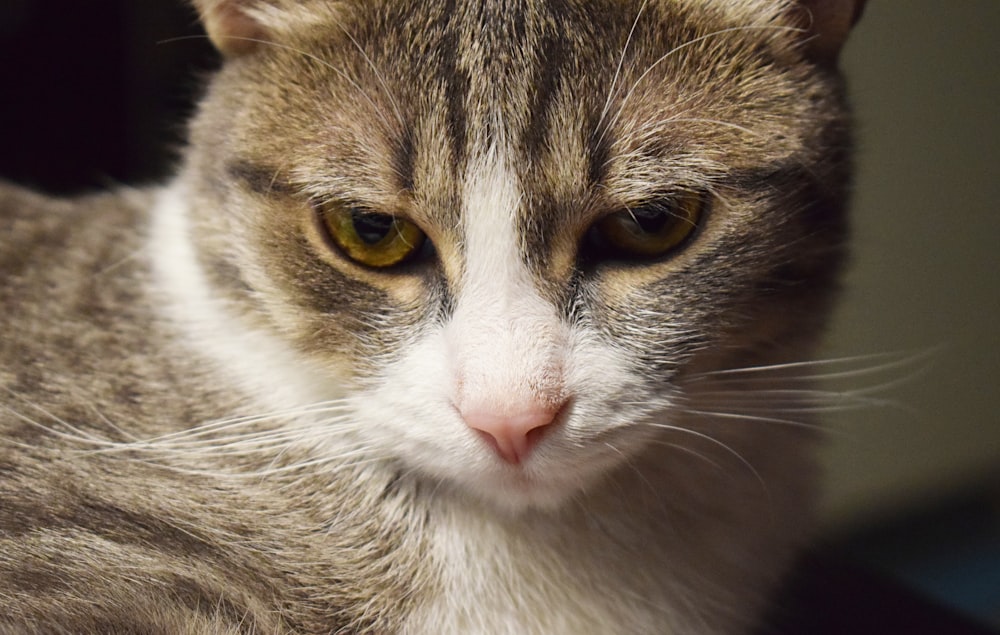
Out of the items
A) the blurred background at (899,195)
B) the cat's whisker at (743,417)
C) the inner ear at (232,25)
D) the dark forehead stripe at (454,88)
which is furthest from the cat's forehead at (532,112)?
the blurred background at (899,195)

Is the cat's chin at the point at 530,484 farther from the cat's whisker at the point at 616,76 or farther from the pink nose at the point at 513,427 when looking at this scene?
the cat's whisker at the point at 616,76

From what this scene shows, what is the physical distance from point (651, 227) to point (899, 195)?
1550mm

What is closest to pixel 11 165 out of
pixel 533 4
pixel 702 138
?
pixel 533 4

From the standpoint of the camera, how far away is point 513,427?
0.84 meters

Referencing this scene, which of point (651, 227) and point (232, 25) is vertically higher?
point (232, 25)

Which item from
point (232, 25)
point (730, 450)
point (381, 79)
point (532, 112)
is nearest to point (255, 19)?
point (232, 25)

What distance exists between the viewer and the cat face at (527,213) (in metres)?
A: 0.89

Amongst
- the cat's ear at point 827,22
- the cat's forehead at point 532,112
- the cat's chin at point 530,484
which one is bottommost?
the cat's chin at point 530,484

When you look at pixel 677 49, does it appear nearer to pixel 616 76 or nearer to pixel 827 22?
pixel 616 76

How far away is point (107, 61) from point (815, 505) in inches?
59.8

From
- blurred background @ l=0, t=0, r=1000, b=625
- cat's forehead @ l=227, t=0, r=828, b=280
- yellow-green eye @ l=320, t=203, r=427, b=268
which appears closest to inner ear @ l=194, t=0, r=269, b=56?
cat's forehead @ l=227, t=0, r=828, b=280

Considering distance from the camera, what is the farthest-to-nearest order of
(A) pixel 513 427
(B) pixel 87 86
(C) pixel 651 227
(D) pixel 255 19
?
(B) pixel 87 86 → (D) pixel 255 19 → (C) pixel 651 227 → (A) pixel 513 427

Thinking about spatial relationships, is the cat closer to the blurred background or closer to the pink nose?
the pink nose

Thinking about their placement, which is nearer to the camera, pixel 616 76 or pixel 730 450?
pixel 616 76
